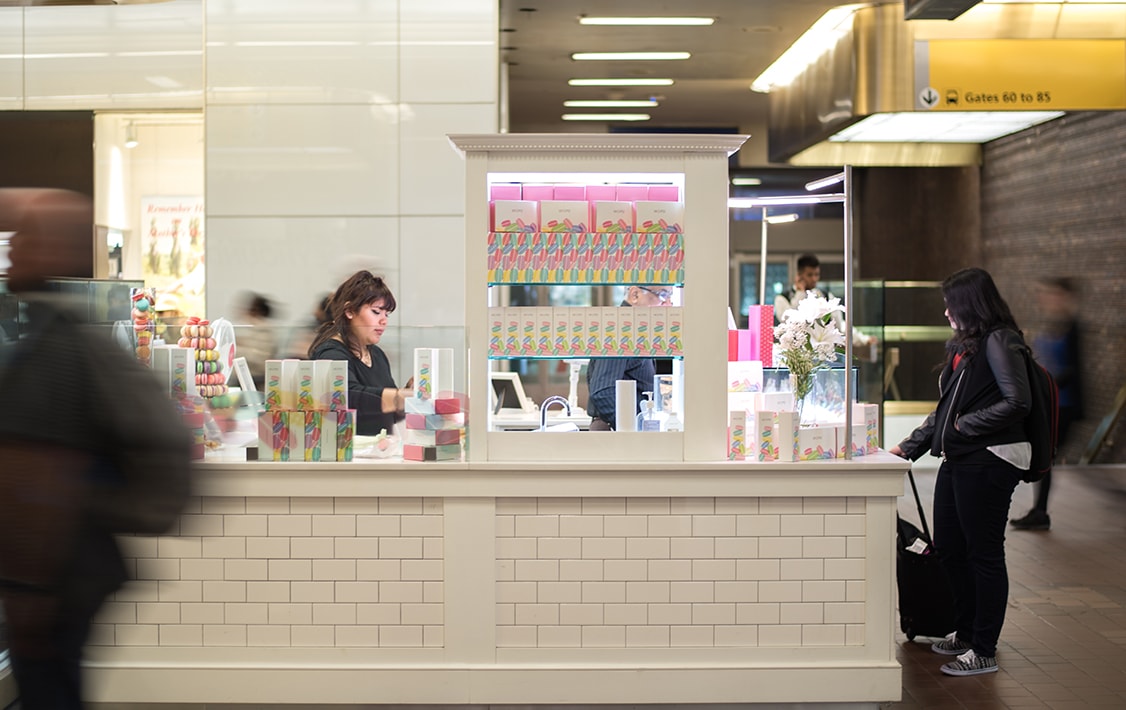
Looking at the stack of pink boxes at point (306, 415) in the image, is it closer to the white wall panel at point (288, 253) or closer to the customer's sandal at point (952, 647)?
the customer's sandal at point (952, 647)

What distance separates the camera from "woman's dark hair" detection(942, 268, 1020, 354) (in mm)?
4609

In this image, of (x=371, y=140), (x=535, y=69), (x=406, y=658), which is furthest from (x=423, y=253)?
(x=535, y=69)

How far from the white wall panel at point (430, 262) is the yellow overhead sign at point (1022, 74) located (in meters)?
3.40

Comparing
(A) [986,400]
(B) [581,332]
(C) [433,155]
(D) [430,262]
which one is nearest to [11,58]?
(C) [433,155]

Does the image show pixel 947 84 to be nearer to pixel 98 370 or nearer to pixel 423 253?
pixel 423 253

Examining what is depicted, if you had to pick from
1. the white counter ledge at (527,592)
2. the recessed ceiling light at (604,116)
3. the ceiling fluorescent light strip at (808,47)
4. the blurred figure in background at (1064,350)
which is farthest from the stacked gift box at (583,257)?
the recessed ceiling light at (604,116)

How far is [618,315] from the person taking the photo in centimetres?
416

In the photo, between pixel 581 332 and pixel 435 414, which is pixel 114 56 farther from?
pixel 581 332

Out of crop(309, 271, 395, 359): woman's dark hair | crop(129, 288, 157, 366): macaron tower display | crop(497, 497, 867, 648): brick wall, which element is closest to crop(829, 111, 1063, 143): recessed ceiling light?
crop(309, 271, 395, 359): woman's dark hair

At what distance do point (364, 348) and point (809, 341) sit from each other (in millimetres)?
1704

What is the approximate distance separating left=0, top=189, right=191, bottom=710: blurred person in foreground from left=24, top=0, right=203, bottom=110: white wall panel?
6141mm

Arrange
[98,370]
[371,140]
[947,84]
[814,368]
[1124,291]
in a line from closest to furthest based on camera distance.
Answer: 1. [98,370]
2. [814,368]
3. [371,140]
4. [947,84]
5. [1124,291]

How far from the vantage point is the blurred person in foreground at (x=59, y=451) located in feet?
7.74

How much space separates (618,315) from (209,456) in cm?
158
